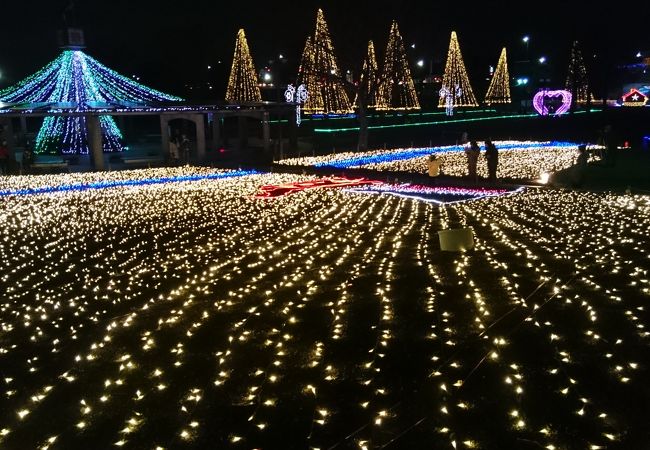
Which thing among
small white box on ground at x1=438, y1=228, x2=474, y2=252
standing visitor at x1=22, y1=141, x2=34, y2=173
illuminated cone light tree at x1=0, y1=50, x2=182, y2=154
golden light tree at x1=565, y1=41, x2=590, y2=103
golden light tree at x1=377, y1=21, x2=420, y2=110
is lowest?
small white box on ground at x1=438, y1=228, x2=474, y2=252

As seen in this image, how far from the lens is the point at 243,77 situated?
114 ft

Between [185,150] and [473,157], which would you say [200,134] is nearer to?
[185,150]

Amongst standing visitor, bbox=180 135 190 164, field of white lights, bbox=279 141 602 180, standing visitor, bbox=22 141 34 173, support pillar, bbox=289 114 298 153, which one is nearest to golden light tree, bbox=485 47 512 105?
field of white lights, bbox=279 141 602 180

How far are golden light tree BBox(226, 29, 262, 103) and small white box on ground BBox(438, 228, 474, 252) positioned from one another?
27.0 meters

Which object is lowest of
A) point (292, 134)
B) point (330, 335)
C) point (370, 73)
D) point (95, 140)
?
point (330, 335)

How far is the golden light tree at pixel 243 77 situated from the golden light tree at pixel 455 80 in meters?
17.7

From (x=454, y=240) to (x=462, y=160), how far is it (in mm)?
16829

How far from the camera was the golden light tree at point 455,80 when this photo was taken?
45469 millimetres

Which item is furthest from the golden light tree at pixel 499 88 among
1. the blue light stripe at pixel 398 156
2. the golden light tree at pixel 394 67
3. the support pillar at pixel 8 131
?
the support pillar at pixel 8 131

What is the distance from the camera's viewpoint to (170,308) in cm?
706

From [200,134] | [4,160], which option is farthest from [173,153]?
[4,160]

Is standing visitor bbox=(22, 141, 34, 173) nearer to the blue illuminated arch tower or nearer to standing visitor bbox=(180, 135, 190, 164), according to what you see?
the blue illuminated arch tower

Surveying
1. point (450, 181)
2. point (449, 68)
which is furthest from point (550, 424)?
point (449, 68)

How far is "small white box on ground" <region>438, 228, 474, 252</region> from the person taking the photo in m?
9.21
